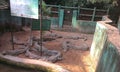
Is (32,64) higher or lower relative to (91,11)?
lower

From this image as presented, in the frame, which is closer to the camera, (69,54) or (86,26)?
(69,54)

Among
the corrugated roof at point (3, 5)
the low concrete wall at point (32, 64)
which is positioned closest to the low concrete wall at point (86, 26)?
the corrugated roof at point (3, 5)

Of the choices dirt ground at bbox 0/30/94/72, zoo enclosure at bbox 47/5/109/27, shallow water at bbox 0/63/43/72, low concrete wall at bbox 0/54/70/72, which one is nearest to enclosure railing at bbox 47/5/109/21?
zoo enclosure at bbox 47/5/109/27

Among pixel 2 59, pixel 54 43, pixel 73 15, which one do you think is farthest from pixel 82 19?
pixel 2 59

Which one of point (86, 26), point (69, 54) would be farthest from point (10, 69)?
point (86, 26)

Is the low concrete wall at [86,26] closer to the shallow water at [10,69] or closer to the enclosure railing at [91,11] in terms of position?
the enclosure railing at [91,11]

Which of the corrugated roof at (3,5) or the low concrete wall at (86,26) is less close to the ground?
the corrugated roof at (3,5)

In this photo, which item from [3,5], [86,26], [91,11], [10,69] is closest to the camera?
[10,69]

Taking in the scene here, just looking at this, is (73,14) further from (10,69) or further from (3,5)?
(10,69)

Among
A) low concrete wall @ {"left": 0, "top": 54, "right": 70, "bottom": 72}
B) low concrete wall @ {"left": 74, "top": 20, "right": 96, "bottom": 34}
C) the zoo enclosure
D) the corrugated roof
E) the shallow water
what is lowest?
the shallow water

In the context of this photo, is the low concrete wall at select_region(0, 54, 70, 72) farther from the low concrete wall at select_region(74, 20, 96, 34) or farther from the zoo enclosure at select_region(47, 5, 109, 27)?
the zoo enclosure at select_region(47, 5, 109, 27)

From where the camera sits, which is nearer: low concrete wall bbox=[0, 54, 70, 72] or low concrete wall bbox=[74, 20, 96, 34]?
low concrete wall bbox=[0, 54, 70, 72]

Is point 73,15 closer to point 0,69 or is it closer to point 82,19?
point 82,19

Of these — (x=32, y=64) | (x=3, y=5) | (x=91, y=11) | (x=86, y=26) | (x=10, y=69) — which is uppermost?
(x=3, y=5)
